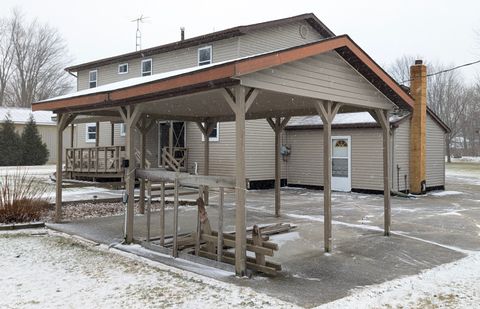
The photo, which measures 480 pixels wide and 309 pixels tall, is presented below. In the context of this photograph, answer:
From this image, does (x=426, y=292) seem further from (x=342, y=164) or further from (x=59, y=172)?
(x=342, y=164)

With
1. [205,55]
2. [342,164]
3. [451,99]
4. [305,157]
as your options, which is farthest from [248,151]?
[451,99]

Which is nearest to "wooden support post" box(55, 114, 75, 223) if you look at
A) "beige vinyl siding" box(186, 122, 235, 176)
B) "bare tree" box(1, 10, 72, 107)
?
"beige vinyl siding" box(186, 122, 235, 176)

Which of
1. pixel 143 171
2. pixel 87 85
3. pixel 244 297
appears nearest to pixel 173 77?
pixel 143 171

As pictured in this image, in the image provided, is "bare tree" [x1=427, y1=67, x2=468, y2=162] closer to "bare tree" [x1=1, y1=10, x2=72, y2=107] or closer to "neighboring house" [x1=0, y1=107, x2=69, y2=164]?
"neighboring house" [x1=0, y1=107, x2=69, y2=164]

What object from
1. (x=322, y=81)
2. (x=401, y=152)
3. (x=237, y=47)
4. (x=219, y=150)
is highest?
(x=237, y=47)

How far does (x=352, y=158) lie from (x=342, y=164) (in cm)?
52

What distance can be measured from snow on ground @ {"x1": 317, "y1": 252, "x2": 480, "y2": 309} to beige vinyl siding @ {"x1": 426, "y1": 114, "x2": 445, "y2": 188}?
11539 millimetres

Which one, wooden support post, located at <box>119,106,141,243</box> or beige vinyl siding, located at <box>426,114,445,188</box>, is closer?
wooden support post, located at <box>119,106,141,243</box>

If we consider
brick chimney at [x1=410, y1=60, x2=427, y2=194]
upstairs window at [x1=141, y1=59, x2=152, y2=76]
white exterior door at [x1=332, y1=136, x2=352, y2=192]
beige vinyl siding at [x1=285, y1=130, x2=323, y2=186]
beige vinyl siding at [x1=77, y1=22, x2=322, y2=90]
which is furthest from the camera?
upstairs window at [x1=141, y1=59, x2=152, y2=76]

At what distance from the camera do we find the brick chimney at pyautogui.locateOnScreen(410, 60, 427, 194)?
1555 cm

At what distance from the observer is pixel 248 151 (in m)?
17.0

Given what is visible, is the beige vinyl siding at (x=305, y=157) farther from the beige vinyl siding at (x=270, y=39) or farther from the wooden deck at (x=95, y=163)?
the wooden deck at (x=95, y=163)

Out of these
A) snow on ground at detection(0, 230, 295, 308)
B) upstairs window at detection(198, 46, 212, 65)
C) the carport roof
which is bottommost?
snow on ground at detection(0, 230, 295, 308)

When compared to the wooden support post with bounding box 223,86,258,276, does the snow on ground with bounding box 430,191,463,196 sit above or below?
below
